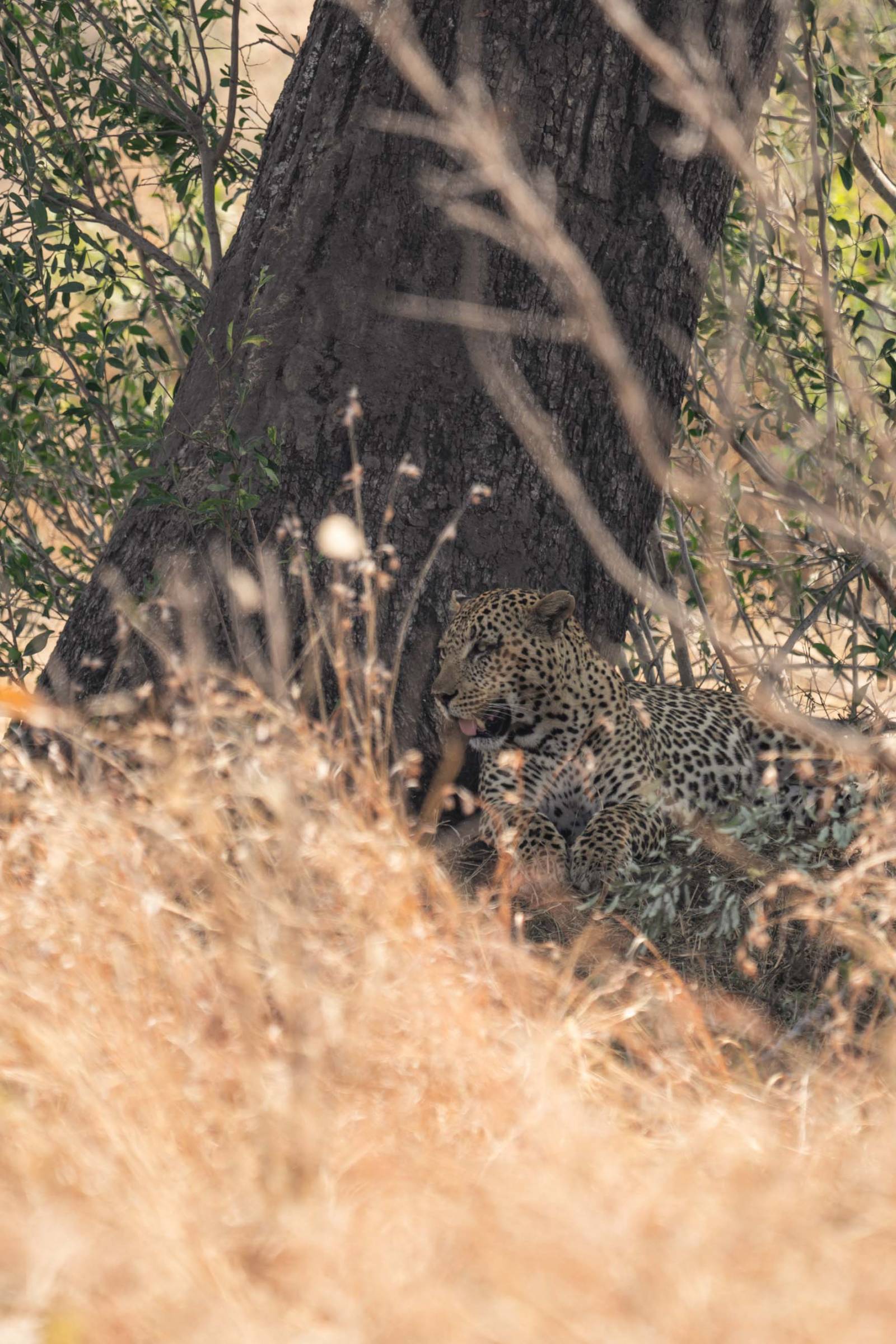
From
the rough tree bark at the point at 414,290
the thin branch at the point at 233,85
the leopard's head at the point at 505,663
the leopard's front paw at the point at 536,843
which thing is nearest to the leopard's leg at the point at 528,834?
the leopard's front paw at the point at 536,843

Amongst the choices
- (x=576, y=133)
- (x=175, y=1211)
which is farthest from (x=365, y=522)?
(x=175, y=1211)

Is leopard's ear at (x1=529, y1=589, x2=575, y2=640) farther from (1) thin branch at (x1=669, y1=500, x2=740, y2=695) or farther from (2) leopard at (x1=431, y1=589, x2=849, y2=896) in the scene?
(1) thin branch at (x1=669, y1=500, x2=740, y2=695)

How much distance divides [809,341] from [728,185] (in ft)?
4.71

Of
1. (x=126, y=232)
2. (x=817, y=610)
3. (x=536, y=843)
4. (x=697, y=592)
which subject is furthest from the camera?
(x=126, y=232)

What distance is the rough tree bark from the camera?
5.04m

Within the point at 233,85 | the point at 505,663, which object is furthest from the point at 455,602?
the point at 233,85

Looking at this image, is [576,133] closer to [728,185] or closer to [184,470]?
[728,185]

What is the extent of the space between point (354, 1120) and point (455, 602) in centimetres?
258

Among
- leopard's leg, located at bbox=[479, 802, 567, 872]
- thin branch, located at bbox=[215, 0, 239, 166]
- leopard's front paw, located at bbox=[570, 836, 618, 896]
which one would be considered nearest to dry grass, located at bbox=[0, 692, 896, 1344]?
leopard's front paw, located at bbox=[570, 836, 618, 896]

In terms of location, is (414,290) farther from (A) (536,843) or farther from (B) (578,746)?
(A) (536,843)

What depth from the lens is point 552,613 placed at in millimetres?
5090

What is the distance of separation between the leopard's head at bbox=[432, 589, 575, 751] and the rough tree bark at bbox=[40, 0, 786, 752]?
0.61 feet

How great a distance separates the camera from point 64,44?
6.64 m

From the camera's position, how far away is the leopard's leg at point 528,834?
4.97 meters
